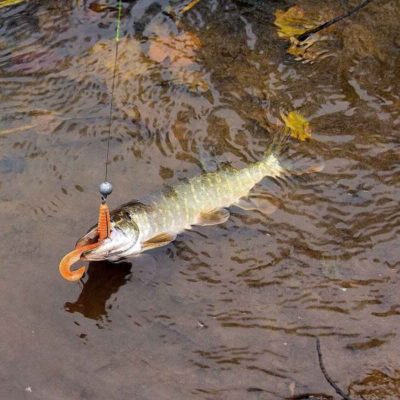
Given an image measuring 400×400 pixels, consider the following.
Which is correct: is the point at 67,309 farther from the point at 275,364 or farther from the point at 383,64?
the point at 383,64

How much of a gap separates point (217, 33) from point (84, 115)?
2.21 m

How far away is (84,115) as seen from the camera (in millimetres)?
6332

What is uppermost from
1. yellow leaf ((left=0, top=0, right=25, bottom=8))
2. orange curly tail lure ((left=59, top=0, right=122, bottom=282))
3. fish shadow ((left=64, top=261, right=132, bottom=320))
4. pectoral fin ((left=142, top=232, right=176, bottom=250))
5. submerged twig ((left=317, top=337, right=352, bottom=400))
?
yellow leaf ((left=0, top=0, right=25, bottom=8))

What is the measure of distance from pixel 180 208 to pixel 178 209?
2cm

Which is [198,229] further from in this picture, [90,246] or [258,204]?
[90,246]

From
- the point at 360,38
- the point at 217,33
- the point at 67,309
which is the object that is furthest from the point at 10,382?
the point at 360,38

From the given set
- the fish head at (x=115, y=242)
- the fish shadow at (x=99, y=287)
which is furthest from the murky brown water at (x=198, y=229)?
the fish head at (x=115, y=242)

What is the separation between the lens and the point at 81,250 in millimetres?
4426

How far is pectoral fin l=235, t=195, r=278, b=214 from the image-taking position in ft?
17.9

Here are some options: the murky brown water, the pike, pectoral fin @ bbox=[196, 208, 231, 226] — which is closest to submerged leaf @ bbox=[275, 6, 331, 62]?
the murky brown water

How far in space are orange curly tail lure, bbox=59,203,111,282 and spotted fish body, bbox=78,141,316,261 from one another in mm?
49

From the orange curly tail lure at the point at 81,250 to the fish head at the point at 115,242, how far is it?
0.03 metres

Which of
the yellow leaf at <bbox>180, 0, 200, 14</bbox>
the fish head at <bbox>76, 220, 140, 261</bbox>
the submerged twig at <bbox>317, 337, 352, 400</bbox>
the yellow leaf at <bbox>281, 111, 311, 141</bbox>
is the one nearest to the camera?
the submerged twig at <bbox>317, 337, 352, 400</bbox>

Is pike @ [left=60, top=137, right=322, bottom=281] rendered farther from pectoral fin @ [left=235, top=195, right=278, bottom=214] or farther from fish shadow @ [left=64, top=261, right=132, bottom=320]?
fish shadow @ [left=64, top=261, right=132, bottom=320]
